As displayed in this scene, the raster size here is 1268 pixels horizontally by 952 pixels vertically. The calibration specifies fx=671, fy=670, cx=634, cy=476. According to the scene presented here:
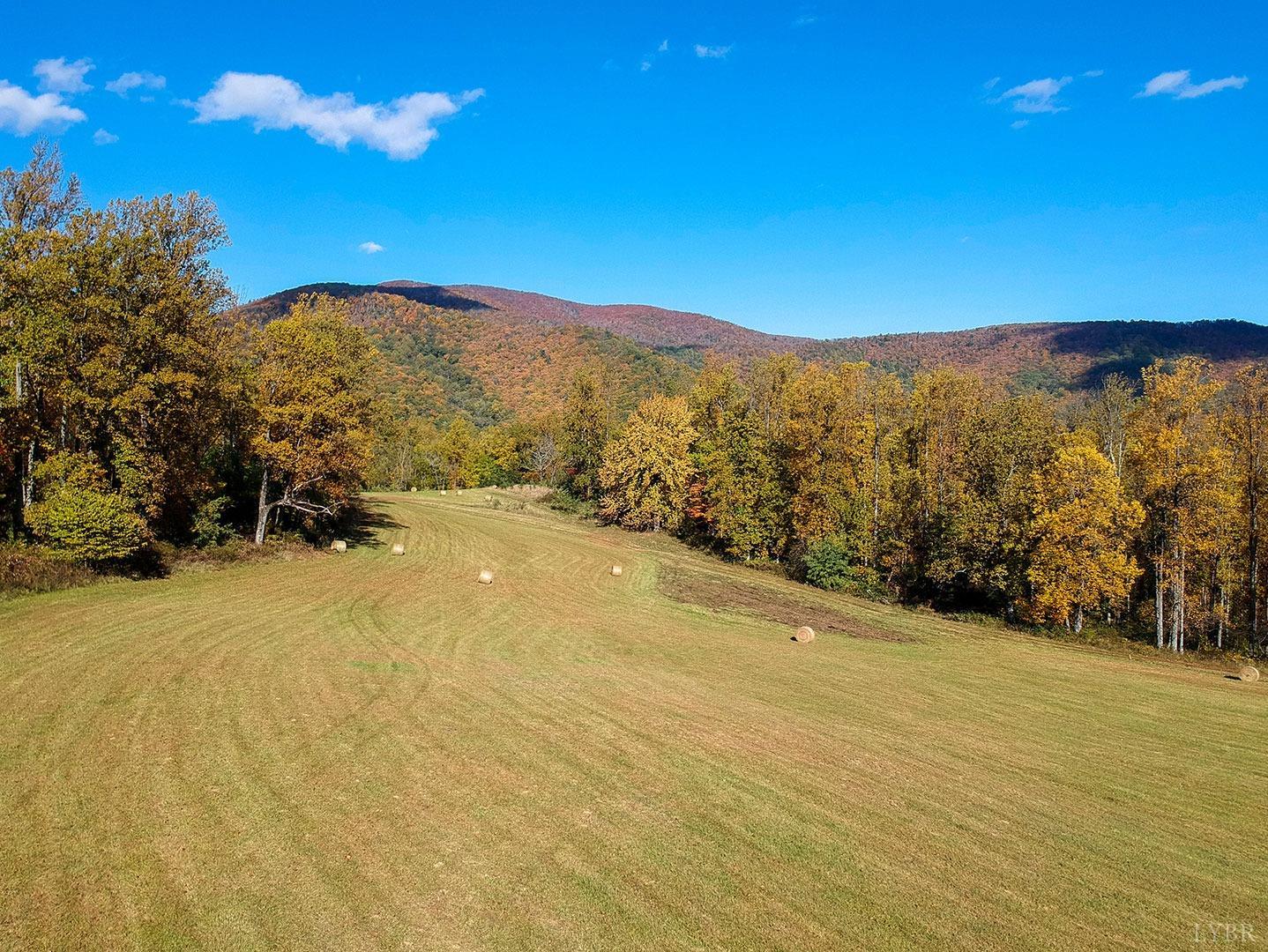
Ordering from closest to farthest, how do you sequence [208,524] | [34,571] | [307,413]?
1. [34,571]
2. [208,524]
3. [307,413]

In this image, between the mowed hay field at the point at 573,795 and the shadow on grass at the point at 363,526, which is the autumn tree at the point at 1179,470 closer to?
the mowed hay field at the point at 573,795

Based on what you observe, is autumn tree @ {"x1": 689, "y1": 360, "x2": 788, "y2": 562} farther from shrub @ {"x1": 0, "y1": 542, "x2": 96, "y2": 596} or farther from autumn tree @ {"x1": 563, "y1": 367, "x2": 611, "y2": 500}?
shrub @ {"x1": 0, "y1": 542, "x2": 96, "y2": 596}

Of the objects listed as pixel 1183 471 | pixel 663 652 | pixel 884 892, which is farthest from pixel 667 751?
pixel 1183 471

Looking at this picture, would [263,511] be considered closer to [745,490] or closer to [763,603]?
[763,603]

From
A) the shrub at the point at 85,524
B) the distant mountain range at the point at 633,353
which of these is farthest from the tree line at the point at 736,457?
the distant mountain range at the point at 633,353

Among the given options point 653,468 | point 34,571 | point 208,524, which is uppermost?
point 653,468

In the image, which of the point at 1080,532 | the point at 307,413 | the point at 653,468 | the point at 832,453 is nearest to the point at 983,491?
the point at 1080,532
